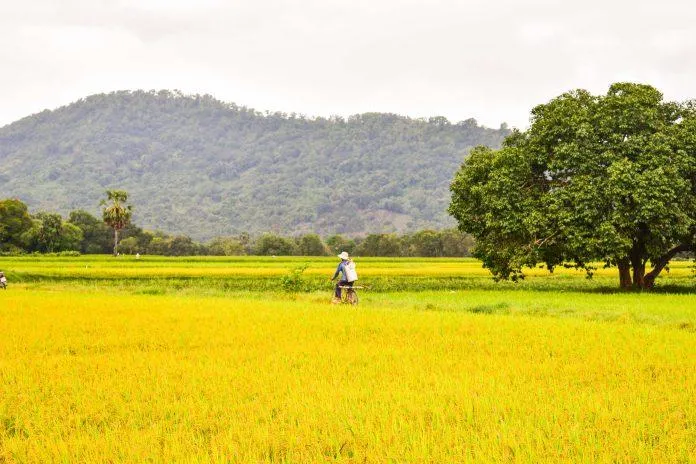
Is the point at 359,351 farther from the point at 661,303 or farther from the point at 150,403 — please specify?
the point at 661,303

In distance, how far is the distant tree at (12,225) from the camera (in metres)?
97.0

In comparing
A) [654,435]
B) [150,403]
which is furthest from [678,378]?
[150,403]

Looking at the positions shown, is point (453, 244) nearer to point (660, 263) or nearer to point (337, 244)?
point (337, 244)

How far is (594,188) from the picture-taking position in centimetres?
2997

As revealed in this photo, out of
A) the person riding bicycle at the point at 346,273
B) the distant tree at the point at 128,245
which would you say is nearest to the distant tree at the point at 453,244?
the distant tree at the point at 128,245

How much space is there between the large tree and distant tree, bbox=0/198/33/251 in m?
83.5

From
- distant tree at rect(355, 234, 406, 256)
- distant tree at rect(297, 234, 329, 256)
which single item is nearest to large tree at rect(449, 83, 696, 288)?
distant tree at rect(355, 234, 406, 256)

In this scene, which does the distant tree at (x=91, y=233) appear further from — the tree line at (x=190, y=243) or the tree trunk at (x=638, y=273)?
the tree trunk at (x=638, y=273)

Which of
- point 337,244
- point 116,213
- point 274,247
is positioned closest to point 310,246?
point 274,247

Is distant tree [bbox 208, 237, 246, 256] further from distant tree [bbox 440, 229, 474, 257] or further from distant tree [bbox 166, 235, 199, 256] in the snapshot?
distant tree [bbox 440, 229, 474, 257]

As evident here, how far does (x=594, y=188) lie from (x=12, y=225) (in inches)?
3614

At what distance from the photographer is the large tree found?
29328 millimetres

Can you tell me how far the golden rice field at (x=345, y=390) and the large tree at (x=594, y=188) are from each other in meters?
12.0

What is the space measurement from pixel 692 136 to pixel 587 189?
18.2 ft
